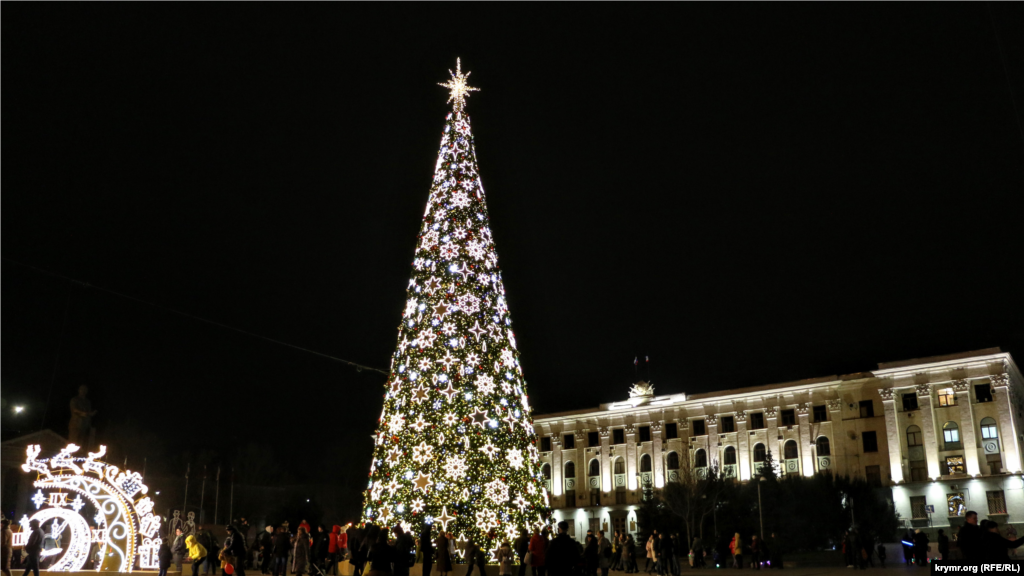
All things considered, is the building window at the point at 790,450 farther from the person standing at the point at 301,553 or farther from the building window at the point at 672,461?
the person standing at the point at 301,553

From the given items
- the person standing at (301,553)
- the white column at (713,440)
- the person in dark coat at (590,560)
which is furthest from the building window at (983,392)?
the person standing at (301,553)

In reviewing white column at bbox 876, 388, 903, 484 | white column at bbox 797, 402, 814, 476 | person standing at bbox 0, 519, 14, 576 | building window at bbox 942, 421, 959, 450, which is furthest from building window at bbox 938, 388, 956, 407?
person standing at bbox 0, 519, 14, 576

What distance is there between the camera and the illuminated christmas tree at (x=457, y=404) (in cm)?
1798

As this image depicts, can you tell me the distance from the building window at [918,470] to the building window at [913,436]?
1.08 m

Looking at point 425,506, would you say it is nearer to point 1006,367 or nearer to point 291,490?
point 1006,367

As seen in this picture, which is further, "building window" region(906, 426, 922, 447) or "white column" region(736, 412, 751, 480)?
"white column" region(736, 412, 751, 480)

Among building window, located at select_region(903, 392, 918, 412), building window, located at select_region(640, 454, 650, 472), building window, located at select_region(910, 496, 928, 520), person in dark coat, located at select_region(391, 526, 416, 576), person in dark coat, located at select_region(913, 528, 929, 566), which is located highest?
building window, located at select_region(903, 392, 918, 412)

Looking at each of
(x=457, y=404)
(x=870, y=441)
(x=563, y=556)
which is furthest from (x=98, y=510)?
(x=870, y=441)

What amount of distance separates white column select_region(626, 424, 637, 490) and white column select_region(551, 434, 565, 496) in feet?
17.7

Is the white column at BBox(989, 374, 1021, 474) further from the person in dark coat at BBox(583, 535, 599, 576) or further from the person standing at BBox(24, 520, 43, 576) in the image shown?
the person standing at BBox(24, 520, 43, 576)

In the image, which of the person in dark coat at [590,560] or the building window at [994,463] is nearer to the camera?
the person in dark coat at [590,560]

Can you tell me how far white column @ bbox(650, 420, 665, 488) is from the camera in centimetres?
6088

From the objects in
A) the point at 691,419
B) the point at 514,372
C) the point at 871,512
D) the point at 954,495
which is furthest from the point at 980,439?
the point at 514,372

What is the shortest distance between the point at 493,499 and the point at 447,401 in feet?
7.34
